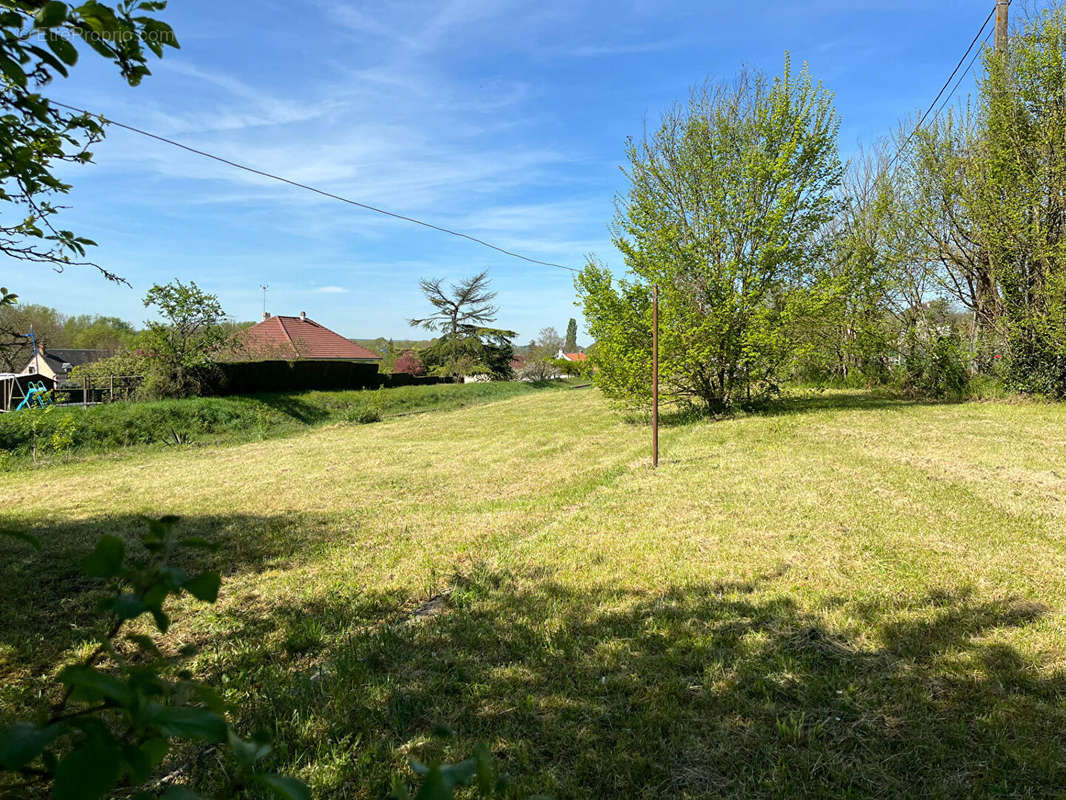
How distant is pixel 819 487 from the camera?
677 centimetres

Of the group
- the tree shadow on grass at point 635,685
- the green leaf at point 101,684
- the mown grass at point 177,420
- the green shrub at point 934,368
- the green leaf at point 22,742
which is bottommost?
the tree shadow on grass at point 635,685

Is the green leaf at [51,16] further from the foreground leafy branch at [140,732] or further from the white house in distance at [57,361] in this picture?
the white house in distance at [57,361]

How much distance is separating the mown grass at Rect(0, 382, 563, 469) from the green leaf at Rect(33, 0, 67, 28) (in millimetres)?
13625

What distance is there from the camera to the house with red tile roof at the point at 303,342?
25.7m

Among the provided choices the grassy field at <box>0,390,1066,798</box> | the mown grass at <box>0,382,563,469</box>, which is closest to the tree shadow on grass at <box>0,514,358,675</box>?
the grassy field at <box>0,390,1066,798</box>

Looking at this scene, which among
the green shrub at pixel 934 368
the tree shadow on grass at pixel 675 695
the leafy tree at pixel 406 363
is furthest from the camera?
the leafy tree at pixel 406 363

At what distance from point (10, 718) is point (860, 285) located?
17.1m

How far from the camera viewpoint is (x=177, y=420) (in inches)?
619

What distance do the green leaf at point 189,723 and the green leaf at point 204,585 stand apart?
142 millimetres

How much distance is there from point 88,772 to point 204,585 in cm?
24

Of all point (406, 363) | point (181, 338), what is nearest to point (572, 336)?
point (406, 363)

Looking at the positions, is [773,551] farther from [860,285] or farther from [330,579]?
[860,285]

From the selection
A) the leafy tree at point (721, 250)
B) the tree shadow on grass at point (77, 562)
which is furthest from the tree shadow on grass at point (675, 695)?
the leafy tree at point (721, 250)

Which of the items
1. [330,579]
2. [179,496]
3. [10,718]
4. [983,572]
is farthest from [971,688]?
[179,496]
